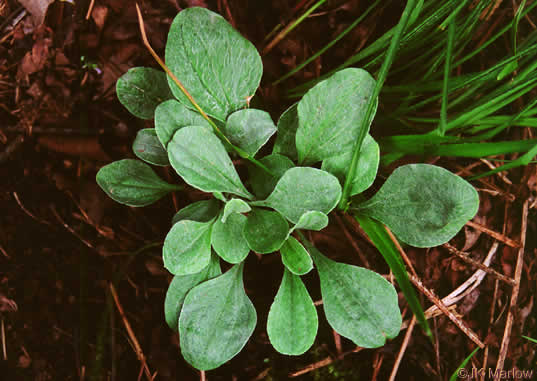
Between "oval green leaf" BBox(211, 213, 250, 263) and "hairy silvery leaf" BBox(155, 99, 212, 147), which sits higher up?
→ "hairy silvery leaf" BBox(155, 99, 212, 147)

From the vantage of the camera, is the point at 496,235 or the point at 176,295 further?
the point at 496,235

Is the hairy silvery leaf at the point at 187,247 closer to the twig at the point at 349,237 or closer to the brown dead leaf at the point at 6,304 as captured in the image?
the twig at the point at 349,237

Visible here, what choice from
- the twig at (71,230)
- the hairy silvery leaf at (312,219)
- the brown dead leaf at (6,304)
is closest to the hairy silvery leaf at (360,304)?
the hairy silvery leaf at (312,219)

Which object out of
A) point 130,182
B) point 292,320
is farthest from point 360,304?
point 130,182

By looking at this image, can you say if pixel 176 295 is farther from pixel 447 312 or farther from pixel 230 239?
pixel 447 312

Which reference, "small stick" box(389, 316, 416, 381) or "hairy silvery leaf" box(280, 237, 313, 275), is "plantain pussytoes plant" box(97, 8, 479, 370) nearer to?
"hairy silvery leaf" box(280, 237, 313, 275)

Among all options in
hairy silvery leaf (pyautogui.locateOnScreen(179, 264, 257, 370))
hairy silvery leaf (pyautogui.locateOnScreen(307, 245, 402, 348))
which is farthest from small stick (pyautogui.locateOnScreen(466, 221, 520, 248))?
hairy silvery leaf (pyautogui.locateOnScreen(179, 264, 257, 370))

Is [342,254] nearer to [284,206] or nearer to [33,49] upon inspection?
[284,206]
